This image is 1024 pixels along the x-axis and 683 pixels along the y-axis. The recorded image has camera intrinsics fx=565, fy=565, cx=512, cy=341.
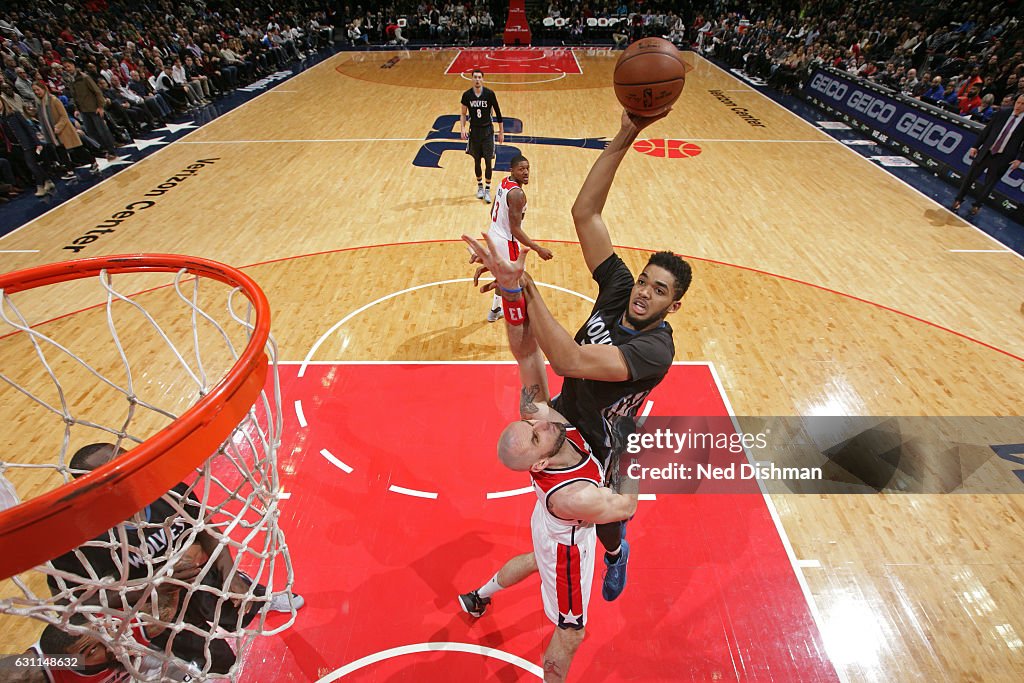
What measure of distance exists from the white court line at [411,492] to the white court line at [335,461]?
42cm

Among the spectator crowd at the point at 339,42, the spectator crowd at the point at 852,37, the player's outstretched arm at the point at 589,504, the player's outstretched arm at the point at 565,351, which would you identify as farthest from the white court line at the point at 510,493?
the spectator crowd at the point at 852,37

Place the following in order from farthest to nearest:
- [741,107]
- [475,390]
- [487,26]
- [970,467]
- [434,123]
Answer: [487,26] → [741,107] → [434,123] → [475,390] → [970,467]

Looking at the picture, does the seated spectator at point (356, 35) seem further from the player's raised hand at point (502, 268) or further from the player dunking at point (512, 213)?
the player's raised hand at point (502, 268)

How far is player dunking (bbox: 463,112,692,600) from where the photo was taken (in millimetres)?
2402

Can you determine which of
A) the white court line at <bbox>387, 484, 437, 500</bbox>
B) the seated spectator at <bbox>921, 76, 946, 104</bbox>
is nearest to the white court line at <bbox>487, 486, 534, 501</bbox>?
the white court line at <bbox>387, 484, 437, 500</bbox>

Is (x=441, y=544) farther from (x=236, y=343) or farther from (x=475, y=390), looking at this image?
(x=236, y=343)

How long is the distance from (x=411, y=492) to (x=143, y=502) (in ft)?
9.42

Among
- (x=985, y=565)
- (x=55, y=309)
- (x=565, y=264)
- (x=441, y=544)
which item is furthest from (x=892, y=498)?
(x=55, y=309)

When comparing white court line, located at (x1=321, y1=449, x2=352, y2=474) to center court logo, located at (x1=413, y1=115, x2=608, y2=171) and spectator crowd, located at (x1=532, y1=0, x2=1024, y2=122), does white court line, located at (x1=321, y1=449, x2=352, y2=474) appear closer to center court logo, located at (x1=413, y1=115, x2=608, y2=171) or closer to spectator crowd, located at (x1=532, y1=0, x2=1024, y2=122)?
center court logo, located at (x1=413, y1=115, x2=608, y2=171)

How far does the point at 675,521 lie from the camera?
4398mm

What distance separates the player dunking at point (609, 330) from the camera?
2.40 m

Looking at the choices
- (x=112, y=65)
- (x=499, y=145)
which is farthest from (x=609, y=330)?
(x=112, y=65)

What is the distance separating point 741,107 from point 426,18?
57.6 feet

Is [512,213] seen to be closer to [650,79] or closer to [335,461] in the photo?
[650,79]
